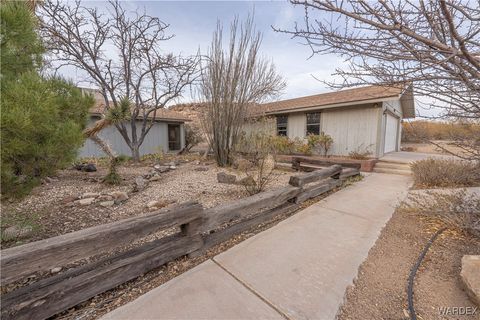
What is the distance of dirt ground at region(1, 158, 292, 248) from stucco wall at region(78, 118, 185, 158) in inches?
179

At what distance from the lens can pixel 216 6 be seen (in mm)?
6578

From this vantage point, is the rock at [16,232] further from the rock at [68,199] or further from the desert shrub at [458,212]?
the desert shrub at [458,212]

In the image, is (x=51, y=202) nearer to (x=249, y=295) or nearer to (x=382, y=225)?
Answer: (x=249, y=295)

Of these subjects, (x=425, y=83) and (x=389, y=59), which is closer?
(x=389, y=59)

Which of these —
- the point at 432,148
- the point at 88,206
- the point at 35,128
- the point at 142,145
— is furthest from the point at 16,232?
the point at 142,145

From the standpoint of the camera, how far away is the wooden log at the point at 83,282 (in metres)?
1.42

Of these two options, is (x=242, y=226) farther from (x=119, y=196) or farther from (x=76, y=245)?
(x=119, y=196)

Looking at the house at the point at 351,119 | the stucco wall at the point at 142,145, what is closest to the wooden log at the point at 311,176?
the house at the point at 351,119

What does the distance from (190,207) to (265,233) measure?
1252mm

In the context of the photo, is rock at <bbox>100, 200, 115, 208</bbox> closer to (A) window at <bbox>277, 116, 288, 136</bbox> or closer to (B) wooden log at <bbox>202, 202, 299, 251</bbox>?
(B) wooden log at <bbox>202, 202, 299, 251</bbox>

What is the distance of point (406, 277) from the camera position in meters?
2.13

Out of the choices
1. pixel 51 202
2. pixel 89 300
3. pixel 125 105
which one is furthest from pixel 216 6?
pixel 89 300

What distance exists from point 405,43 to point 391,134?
11.9 m

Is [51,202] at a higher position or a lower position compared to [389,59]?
lower
